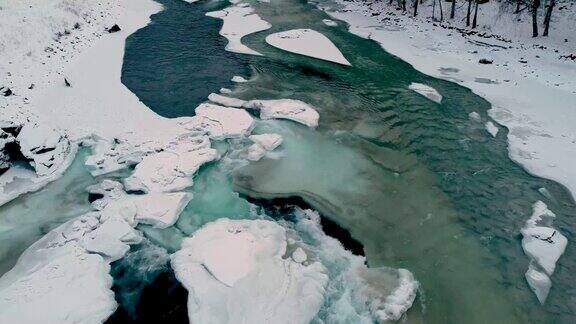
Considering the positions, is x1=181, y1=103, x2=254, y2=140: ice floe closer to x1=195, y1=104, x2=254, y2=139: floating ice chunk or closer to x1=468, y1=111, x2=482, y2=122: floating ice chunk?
x1=195, y1=104, x2=254, y2=139: floating ice chunk

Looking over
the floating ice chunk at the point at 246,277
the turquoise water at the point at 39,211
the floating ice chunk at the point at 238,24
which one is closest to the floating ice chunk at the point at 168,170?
the turquoise water at the point at 39,211

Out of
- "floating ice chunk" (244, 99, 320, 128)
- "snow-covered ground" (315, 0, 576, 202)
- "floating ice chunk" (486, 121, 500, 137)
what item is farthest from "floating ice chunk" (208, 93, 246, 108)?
"snow-covered ground" (315, 0, 576, 202)

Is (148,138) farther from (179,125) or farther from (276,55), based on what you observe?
(276,55)

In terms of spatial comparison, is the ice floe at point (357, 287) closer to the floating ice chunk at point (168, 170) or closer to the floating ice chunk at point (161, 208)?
the floating ice chunk at point (161, 208)

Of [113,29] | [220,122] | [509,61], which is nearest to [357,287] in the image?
[220,122]

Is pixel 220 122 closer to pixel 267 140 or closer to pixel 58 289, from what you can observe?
pixel 267 140
